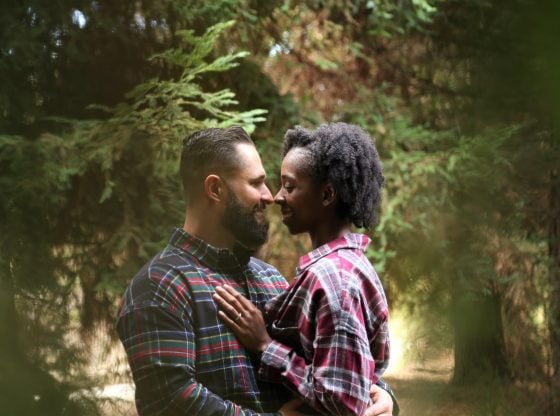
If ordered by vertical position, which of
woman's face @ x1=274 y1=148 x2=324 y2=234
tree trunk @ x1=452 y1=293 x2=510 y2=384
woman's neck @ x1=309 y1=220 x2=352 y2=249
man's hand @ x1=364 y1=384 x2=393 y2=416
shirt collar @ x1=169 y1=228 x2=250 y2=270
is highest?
woman's face @ x1=274 y1=148 x2=324 y2=234

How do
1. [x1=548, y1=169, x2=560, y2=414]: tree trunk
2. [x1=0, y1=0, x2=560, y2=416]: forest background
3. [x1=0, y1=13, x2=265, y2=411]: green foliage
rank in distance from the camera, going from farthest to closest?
→ [x1=548, y1=169, x2=560, y2=414]: tree trunk, [x1=0, y1=0, x2=560, y2=416]: forest background, [x1=0, y1=13, x2=265, y2=411]: green foliage

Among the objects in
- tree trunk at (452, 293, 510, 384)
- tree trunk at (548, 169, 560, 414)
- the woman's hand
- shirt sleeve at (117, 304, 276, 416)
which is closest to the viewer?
shirt sleeve at (117, 304, 276, 416)

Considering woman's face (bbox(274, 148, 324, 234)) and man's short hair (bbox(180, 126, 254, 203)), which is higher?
man's short hair (bbox(180, 126, 254, 203))

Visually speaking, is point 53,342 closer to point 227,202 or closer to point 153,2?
point 153,2

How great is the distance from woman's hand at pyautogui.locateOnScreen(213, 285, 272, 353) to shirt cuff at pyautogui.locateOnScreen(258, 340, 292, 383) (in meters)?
0.02

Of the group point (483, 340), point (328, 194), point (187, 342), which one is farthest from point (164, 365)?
point (483, 340)

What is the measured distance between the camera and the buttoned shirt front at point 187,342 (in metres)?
1.34

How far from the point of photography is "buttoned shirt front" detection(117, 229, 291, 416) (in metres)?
1.34

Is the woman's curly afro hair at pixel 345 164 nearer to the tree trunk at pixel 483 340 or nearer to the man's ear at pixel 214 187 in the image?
the man's ear at pixel 214 187

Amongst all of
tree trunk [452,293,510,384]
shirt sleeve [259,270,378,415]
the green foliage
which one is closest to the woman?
shirt sleeve [259,270,378,415]

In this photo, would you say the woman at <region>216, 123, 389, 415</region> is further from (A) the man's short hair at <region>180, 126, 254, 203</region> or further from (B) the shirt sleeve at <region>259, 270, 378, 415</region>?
(A) the man's short hair at <region>180, 126, 254, 203</region>

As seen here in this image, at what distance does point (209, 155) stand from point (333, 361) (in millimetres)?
526

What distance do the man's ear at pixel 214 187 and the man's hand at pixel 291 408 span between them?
48 centimetres

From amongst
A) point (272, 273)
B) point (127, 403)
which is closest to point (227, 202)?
point (272, 273)
